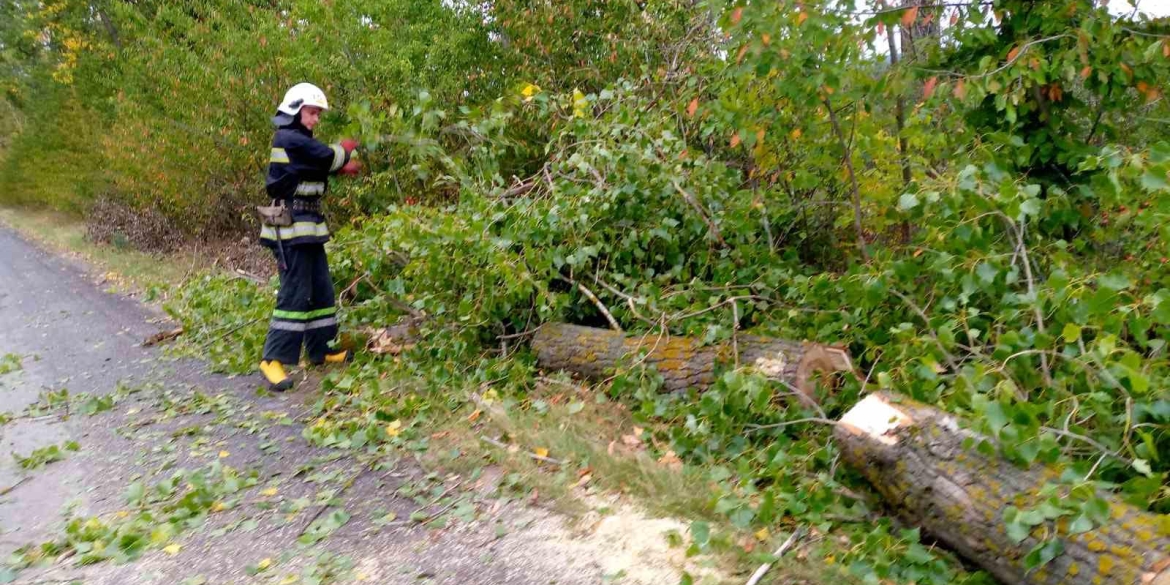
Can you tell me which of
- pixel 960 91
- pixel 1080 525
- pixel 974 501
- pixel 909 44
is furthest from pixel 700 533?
pixel 909 44

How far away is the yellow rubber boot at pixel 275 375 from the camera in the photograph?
17.3 ft

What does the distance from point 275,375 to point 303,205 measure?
1127 millimetres

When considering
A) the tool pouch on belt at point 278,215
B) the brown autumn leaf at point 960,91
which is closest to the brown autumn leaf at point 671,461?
the brown autumn leaf at point 960,91

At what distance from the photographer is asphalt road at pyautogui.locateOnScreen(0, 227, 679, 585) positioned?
3105 millimetres

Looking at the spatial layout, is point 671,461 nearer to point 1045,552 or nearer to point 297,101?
point 1045,552

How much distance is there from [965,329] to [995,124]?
1.68 meters

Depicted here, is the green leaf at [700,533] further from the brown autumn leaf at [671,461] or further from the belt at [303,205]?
the belt at [303,205]

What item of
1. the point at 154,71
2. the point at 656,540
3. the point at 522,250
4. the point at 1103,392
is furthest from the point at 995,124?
the point at 154,71

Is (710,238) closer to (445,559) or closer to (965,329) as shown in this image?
(965,329)

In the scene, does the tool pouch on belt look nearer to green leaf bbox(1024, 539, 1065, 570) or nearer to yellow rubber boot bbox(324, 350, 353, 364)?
yellow rubber boot bbox(324, 350, 353, 364)

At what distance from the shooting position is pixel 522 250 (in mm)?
5223

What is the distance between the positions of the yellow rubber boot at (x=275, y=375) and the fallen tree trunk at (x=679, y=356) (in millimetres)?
1641

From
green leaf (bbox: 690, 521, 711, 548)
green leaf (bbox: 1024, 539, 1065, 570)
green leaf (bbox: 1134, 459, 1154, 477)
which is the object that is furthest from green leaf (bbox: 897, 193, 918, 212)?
green leaf (bbox: 690, 521, 711, 548)

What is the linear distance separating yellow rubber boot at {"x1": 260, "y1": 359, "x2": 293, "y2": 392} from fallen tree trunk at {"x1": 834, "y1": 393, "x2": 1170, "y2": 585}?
352cm
